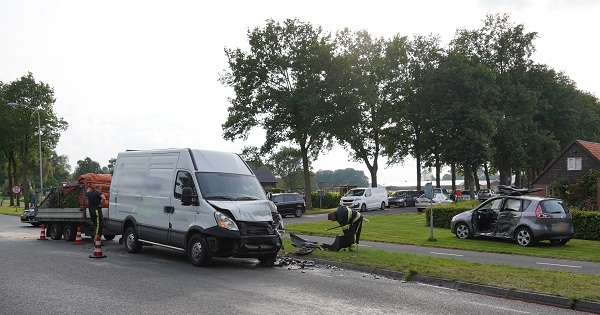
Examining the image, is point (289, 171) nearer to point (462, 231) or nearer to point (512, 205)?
point (462, 231)

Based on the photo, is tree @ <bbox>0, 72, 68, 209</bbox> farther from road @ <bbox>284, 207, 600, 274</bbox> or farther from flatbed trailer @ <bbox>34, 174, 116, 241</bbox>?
road @ <bbox>284, 207, 600, 274</bbox>

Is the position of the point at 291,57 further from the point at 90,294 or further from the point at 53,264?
the point at 90,294

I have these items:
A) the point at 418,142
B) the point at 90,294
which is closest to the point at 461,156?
the point at 418,142

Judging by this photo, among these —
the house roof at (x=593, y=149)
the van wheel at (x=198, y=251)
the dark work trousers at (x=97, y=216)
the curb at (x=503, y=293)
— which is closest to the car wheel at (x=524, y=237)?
the curb at (x=503, y=293)

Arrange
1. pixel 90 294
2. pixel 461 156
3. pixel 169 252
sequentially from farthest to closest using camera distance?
pixel 461 156
pixel 169 252
pixel 90 294

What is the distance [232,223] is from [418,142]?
4849 centimetres

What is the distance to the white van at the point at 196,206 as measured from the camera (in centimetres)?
1216

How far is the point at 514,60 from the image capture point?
197ft

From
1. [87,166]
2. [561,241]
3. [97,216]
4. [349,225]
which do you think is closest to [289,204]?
[561,241]

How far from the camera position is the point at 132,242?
1509cm

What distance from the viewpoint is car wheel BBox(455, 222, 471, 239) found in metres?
20.0

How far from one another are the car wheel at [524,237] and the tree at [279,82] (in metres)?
29.2

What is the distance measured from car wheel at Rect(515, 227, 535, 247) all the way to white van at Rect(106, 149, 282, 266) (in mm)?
9338

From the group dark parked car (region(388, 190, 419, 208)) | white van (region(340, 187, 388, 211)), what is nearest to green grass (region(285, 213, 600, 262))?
white van (region(340, 187, 388, 211))
